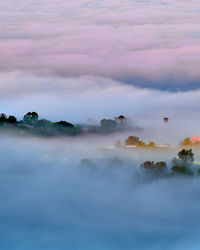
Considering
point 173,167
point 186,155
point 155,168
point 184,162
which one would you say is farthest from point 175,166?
point 155,168

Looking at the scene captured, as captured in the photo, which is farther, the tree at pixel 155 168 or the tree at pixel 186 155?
the tree at pixel 186 155

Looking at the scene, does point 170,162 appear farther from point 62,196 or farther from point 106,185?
point 62,196

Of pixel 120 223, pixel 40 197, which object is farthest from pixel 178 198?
pixel 40 197

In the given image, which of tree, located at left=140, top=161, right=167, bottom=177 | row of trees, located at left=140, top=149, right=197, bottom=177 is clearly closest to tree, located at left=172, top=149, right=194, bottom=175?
row of trees, located at left=140, top=149, right=197, bottom=177

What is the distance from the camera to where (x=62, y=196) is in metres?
183

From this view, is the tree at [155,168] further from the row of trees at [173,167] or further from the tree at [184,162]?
the tree at [184,162]

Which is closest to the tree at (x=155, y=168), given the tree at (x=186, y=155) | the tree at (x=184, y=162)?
the tree at (x=184, y=162)

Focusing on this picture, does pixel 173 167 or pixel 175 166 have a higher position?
pixel 175 166

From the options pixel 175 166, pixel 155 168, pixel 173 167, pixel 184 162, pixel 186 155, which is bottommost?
pixel 173 167

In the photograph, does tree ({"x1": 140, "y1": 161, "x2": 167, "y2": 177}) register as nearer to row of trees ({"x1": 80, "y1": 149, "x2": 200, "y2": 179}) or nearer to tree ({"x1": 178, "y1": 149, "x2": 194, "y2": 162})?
row of trees ({"x1": 80, "y1": 149, "x2": 200, "y2": 179})

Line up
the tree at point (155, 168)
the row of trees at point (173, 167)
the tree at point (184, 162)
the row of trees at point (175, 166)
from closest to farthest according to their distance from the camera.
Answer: the tree at point (184, 162) < the row of trees at point (173, 167) < the row of trees at point (175, 166) < the tree at point (155, 168)

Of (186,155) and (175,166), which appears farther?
(186,155)

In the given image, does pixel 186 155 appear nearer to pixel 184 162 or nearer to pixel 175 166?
pixel 184 162

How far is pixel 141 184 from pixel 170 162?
43.0 feet
